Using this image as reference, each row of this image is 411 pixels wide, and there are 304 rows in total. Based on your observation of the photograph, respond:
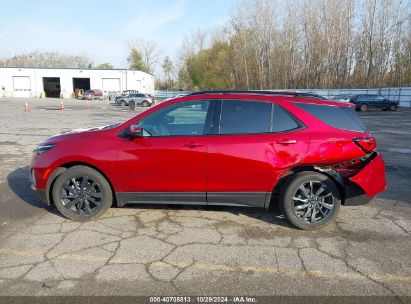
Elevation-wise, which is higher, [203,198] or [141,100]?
[141,100]

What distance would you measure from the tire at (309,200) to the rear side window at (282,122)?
A: 0.61m

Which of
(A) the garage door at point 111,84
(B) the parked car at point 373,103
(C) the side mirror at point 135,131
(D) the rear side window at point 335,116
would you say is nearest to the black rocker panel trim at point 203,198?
(C) the side mirror at point 135,131

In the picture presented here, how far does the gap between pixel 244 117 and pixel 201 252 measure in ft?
5.77

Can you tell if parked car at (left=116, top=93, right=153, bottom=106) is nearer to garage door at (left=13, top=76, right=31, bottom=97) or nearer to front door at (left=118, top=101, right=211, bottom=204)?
garage door at (left=13, top=76, right=31, bottom=97)

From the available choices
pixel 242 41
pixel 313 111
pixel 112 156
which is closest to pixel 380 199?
pixel 313 111

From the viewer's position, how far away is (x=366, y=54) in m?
46.7

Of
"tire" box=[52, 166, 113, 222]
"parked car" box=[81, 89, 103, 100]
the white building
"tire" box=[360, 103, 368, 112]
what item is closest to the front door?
"tire" box=[52, 166, 113, 222]

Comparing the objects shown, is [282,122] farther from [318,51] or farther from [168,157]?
[318,51]

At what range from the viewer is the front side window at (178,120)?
4.32 meters

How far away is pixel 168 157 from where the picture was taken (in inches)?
166

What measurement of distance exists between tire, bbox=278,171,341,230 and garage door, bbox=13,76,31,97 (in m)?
64.9

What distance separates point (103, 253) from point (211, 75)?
204 ft

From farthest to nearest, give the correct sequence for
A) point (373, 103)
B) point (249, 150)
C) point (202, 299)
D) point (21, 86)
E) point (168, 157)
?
1. point (21, 86)
2. point (373, 103)
3. point (168, 157)
4. point (249, 150)
5. point (202, 299)

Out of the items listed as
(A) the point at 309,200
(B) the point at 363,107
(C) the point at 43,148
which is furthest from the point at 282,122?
(B) the point at 363,107
